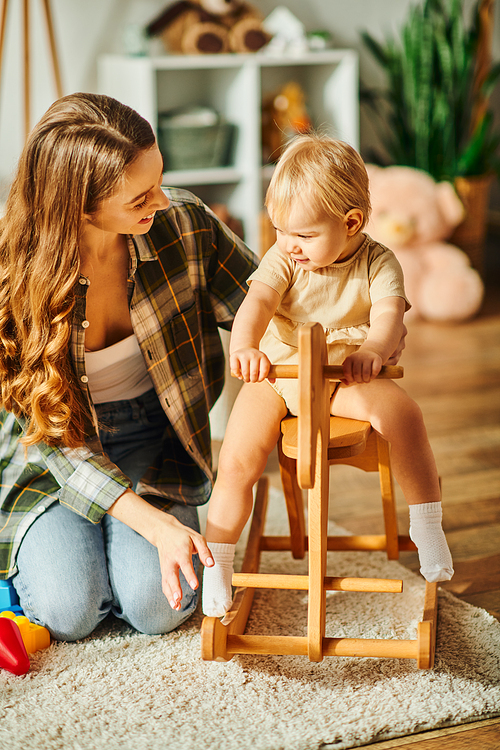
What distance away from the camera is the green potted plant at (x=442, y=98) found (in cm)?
321

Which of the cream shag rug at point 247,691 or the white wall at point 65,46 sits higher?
the white wall at point 65,46

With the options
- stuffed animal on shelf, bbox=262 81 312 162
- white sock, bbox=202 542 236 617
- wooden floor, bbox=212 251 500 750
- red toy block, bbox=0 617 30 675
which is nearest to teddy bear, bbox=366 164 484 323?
wooden floor, bbox=212 251 500 750

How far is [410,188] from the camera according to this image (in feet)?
10.3

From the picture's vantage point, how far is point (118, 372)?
135 centimetres

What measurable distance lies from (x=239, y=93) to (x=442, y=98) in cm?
86

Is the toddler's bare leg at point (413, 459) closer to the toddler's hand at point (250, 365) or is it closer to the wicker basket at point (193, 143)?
the toddler's hand at point (250, 365)

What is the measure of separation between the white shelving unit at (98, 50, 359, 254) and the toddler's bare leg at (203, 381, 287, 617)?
2.08 meters

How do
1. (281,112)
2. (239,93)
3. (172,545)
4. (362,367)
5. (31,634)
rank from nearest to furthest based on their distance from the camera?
1. (362,367)
2. (172,545)
3. (31,634)
4. (239,93)
5. (281,112)

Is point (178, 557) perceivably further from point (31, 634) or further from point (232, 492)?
point (31, 634)

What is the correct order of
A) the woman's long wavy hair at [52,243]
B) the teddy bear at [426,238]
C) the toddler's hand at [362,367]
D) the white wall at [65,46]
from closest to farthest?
1. the toddler's hand at [362,367]
2. the woman's long wavy hair at [52,243]
3. the white wall at [65,46]
4. the teddy bear at [426,238]

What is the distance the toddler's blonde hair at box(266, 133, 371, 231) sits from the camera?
3.43ft

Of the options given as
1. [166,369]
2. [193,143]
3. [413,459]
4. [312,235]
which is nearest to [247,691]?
[413,459]

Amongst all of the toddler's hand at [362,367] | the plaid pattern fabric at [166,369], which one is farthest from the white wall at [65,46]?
the toddler's hand at [362,367]

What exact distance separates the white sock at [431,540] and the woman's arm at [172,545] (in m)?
0.31
